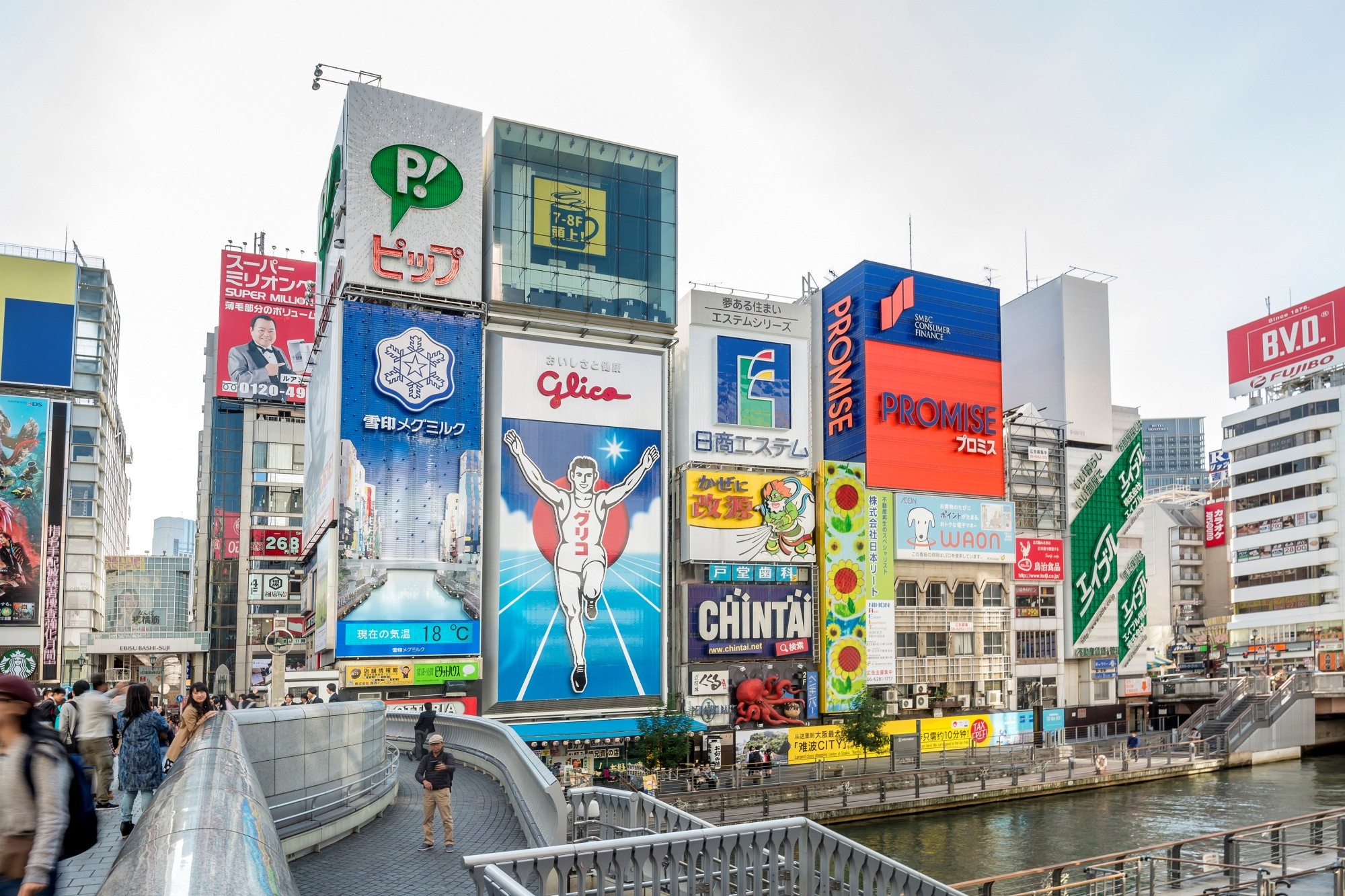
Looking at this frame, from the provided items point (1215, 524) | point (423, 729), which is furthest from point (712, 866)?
point (1215, 524)

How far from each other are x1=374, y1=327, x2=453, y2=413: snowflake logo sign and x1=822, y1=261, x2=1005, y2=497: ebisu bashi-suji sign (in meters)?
25.7

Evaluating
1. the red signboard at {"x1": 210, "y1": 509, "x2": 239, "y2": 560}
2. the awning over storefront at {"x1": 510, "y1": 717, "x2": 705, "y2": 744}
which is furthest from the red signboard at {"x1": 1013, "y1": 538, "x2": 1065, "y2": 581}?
the red signboard at {"x1": 210, "y1": 509, "x2": 239, "y2": 560}

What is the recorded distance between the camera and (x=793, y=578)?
60.2 m

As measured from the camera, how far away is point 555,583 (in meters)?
53.2

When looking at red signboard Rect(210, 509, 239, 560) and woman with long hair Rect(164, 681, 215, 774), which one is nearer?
woman with long hair Rect(164, 681, 215, 774)

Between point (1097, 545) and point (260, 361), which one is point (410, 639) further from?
point (1097, 545)

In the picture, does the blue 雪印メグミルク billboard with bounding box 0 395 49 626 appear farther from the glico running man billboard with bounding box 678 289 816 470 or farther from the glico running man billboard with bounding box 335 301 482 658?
the glico running man billboard with bounding box 678 289 816 470

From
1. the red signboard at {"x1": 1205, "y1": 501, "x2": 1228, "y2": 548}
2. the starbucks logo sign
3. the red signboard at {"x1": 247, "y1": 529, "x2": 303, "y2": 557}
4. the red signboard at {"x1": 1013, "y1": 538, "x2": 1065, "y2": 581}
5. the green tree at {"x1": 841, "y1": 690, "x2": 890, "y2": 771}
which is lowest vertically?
the green tree at {"x1": 841, "y1": 690, "x2": 890, "y2": 771}

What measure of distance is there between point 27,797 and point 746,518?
54865 millimetres

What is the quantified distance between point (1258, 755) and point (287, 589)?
225ft

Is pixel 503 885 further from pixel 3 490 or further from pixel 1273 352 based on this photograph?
pixel 1273 352

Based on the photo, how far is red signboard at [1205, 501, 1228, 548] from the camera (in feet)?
358

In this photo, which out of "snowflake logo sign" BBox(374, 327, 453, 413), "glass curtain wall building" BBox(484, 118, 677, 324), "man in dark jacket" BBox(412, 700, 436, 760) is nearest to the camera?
"man in dark jacket" BBox(412, 700, 436, 760)

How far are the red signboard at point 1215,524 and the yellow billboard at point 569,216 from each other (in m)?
80.1
